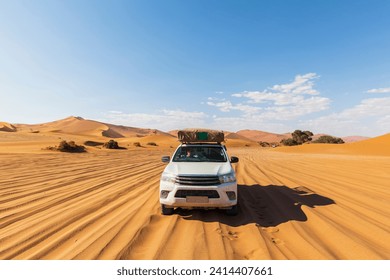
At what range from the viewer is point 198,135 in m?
7.54

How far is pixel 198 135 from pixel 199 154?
2.98 ft

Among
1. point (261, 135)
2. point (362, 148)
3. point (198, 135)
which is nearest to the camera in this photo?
point (198, 135)

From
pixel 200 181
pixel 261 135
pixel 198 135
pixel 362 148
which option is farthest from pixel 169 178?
pixel 261 135

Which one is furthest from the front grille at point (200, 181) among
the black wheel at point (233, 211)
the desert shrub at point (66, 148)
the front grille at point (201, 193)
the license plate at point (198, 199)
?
the desert shrub at point (66, 148)

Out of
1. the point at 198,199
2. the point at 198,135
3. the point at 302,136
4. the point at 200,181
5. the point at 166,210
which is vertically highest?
the point at 302,136

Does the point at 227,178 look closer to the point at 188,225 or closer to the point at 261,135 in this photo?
the point at 188,225

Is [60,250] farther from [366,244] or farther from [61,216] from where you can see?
[366,244]

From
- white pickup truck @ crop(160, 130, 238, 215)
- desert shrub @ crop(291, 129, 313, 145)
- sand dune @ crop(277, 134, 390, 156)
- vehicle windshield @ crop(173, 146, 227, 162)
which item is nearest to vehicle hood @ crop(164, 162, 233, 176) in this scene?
white pickup truck @ crop(160, 130, 238, 215)

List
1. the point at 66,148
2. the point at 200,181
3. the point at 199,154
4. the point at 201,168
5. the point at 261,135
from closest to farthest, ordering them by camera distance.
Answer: the point at 200,181, the point at 201,168, the point at 199,154, the point at 66,148, the point at 261,135

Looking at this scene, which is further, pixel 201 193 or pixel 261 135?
pixel 261 135

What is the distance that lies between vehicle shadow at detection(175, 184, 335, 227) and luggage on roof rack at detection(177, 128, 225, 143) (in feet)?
6.86

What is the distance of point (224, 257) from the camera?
11.4 feet
